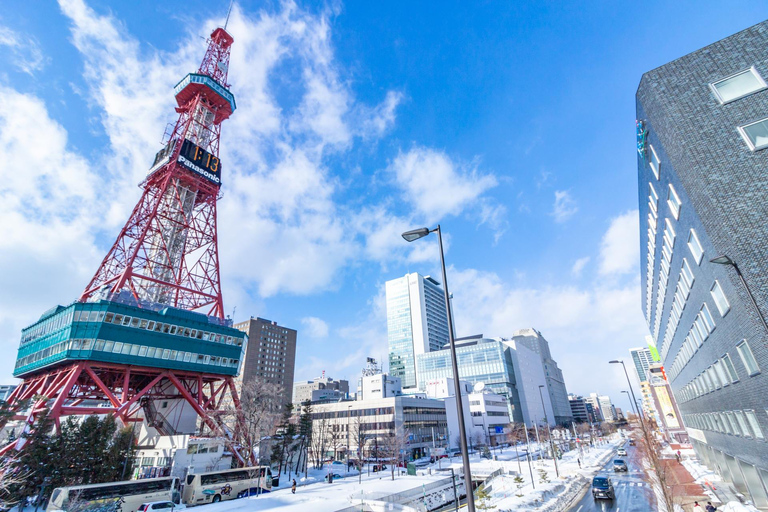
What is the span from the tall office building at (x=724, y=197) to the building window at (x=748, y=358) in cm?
7

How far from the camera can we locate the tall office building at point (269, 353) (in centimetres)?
13212

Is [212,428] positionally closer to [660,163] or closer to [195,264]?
[195,264]

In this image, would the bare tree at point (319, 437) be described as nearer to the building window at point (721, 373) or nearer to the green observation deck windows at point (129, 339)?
the green observation deck windows at point (129, 339)

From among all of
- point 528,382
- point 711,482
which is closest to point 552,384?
point 528,382

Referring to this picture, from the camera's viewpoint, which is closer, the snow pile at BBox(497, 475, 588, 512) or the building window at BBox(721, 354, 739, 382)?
the building window at BBox(721, 354, 739, 382)

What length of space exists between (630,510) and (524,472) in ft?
73.0

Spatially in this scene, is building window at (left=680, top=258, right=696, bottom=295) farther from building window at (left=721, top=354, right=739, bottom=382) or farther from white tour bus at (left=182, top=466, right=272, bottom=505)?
white tour bus at (left=182, top=466, right=272, bottom=505)

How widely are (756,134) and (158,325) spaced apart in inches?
2379

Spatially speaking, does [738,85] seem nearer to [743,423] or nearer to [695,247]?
[695,247]

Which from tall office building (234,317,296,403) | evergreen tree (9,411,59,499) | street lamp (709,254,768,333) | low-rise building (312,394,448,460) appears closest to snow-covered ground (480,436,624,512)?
street lamp (709,254,768,333)

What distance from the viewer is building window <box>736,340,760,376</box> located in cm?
1517

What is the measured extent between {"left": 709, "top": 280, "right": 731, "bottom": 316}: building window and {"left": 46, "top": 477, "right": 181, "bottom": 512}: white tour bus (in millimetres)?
41344

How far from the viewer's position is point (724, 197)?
46.8ft

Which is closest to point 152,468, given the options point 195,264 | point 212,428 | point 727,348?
point 212,428
